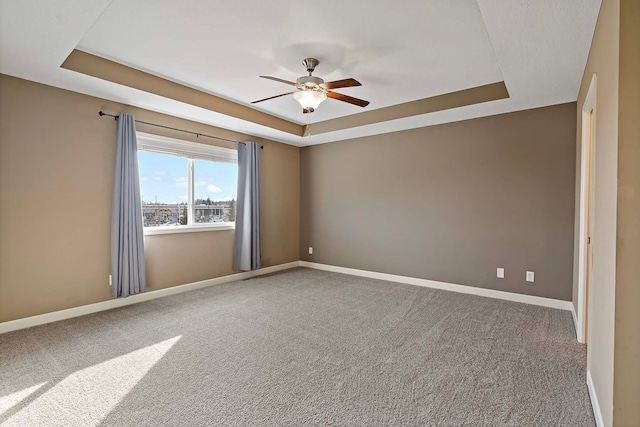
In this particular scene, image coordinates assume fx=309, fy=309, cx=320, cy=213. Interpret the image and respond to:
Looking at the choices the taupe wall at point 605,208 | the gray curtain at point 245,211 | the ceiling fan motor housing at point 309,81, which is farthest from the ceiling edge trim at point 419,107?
the ceiling fan motor housing at point 309,81

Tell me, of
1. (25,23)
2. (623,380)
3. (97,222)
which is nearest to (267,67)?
(25,23)

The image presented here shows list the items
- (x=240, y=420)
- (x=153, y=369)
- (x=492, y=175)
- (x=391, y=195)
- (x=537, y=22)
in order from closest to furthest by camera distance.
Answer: (x=240, y=420)
(x=537, y=22)
(x=153, y=369)
(x=492, y=175)
(x=391, y=195)

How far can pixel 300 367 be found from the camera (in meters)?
2.35

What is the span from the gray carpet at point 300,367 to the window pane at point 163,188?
1199 mm

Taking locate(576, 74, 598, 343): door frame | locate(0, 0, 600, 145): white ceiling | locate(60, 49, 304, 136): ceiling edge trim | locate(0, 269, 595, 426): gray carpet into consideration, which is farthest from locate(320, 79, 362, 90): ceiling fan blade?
locate(0, 269, 595, 426): gray carpet

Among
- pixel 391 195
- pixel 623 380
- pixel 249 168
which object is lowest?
pixel 623 380

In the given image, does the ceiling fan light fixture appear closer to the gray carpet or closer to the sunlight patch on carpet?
the gray carpet

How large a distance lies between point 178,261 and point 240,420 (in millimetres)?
3064

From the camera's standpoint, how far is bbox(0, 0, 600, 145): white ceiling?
2.10 meters

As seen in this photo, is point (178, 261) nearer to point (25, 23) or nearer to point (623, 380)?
point (25, 23)

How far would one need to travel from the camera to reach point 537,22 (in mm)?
2062

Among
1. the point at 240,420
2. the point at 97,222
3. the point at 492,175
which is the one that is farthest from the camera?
the point at 492,175

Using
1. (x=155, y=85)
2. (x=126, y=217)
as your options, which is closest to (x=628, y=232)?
(x=155, y=85)

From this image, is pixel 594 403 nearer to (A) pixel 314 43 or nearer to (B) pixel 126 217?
(A) pixel 314 43
